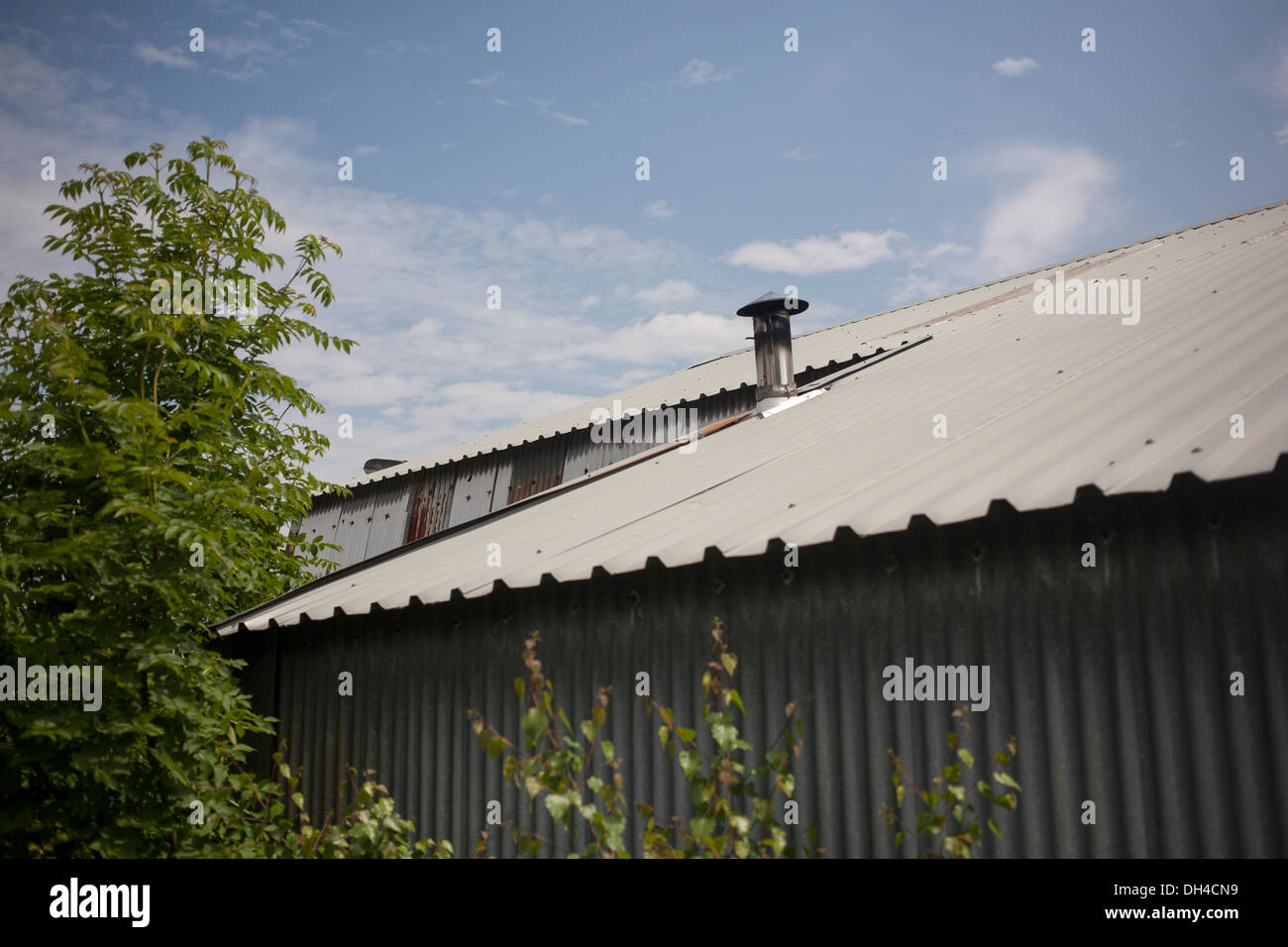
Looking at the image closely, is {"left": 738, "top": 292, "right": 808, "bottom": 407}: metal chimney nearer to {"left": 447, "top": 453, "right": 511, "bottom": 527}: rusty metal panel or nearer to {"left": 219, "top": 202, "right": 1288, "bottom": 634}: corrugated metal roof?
{"left": 219, "top": 202, "right": 1288, "bottom": 634}: corrugated metal roof

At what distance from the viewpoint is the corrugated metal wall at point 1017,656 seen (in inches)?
158

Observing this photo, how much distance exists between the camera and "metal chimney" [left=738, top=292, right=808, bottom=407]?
11758 millimetres

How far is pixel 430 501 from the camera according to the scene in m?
18.7

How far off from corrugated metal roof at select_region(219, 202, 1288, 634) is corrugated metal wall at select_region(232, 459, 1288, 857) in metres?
0.20

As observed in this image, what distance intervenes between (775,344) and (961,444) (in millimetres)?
5922

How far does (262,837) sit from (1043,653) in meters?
4.98

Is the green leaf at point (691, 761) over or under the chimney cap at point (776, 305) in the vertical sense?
under

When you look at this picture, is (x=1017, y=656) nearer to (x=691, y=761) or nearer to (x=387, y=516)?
(x=691, y=761)

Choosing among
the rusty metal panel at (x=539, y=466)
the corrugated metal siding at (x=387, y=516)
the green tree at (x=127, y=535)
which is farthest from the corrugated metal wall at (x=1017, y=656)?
the corrugated metal siding at (x=387, y=516)

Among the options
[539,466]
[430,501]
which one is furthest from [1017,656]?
[430,501]

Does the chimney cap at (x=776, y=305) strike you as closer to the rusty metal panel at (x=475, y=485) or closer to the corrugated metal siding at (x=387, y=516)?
the rusty metal panel at (x=475, y=485)

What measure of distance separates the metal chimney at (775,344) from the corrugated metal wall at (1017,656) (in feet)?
19.0

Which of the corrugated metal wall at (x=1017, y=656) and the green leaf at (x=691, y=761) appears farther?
the corrugated metal wall at (x=1017, y=656)
